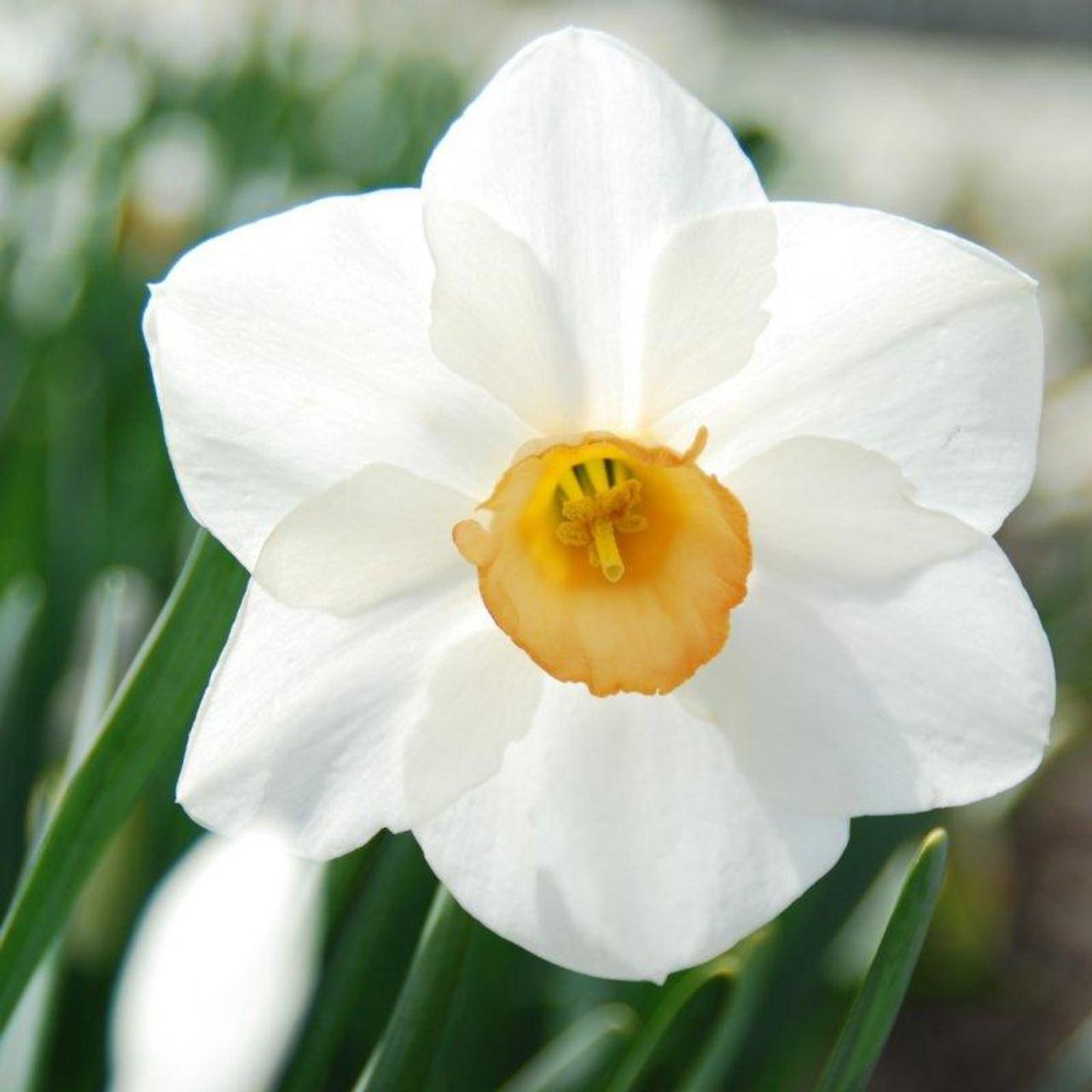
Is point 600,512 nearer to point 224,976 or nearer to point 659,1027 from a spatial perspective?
point 659,1027

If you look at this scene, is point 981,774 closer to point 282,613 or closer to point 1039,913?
point 282,613

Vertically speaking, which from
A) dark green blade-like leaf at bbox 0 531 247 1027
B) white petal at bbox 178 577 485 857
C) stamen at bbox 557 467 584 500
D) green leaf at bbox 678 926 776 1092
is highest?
stamen at bbox 557 467 584 500

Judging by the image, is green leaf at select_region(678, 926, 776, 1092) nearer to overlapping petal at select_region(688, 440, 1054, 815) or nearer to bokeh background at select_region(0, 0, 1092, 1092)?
bokeh background at select_region(0, 0, 1092, 1092)


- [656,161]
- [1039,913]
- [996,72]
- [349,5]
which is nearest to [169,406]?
[656,161]

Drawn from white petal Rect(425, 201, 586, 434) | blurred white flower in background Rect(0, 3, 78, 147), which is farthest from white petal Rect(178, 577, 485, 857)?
blurred white flower in background Rect(0, 3, 78, 147)

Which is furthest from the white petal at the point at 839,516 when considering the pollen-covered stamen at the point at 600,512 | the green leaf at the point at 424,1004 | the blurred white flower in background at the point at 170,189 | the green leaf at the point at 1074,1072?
the blurred white flower in background at the point at 170,189

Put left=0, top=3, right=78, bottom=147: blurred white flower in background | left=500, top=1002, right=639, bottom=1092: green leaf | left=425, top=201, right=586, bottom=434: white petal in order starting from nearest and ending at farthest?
left=425, top=201, right=586, bottom=434: white petal < left=500, top=1002, right=639, bottom=1092: green leaf < left=0, top=3, right=78, bottom=147: blurred white flower in background
